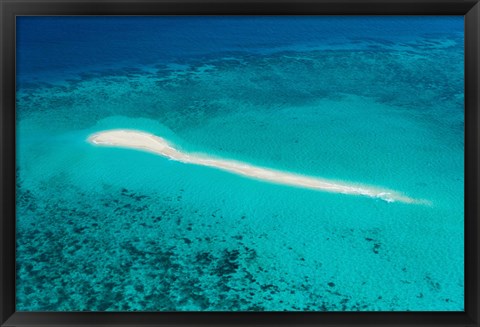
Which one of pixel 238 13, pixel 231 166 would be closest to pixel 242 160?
pixel 231 166

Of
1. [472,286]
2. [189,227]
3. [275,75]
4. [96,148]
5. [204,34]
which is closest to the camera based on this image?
[472,286]

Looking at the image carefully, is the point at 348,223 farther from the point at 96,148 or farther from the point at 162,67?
the point at 162,67

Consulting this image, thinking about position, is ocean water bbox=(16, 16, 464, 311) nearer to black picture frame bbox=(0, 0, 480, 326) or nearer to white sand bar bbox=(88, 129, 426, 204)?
white sand bar bbox=(88, 129, 426, 204)

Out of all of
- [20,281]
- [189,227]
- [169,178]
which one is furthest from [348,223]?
[20,281]

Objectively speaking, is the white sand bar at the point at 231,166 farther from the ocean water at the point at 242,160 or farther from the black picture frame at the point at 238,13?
the black picture frame at the point at 238,13

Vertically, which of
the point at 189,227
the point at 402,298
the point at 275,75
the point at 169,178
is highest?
the point at 275,75

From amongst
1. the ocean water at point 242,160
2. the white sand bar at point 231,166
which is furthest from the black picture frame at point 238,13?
the white sand bar at point 231,166

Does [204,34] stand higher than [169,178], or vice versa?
[204,34]
